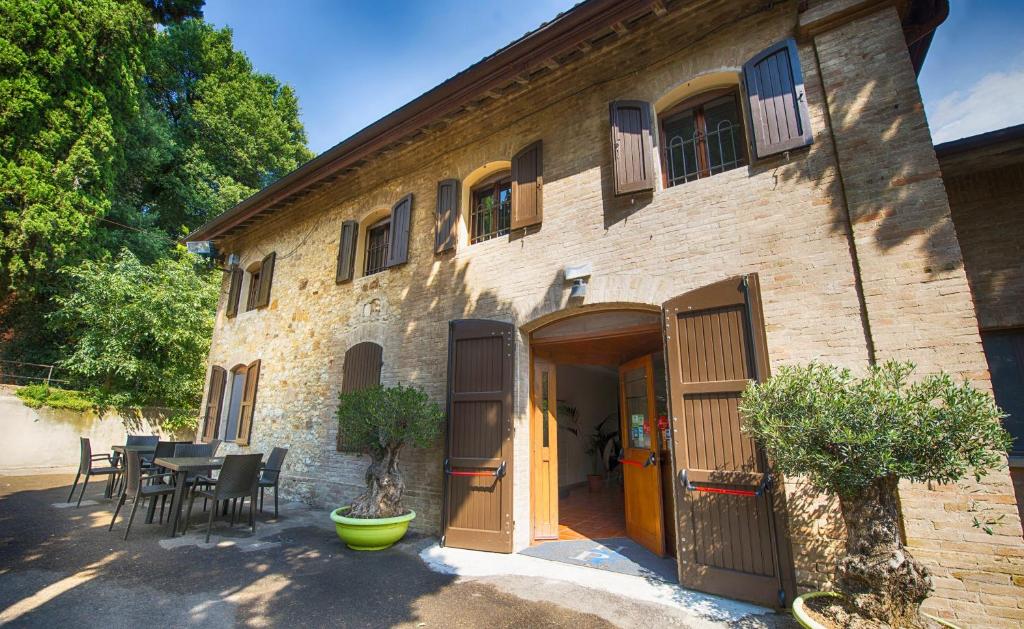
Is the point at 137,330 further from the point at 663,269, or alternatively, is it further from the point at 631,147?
the point at 663,269

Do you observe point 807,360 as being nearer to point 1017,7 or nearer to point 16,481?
point 1017,7

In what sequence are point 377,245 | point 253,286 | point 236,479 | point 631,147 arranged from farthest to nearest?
1. point 253,286
2. point 377,245
3. point 236,479
4. point 631,147

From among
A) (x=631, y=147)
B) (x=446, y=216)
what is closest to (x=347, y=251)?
(x=446, y=216)

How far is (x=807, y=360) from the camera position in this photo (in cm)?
367

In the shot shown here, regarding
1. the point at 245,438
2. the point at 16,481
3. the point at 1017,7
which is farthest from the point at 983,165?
the point at 16,481

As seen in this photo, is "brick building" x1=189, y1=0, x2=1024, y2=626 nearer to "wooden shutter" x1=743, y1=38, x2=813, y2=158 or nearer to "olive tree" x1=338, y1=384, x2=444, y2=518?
"wooden shutter" x1=743, y1=38, x2=813, y2=158

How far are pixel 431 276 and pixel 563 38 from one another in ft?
11.6

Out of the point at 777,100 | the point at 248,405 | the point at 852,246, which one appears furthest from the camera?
the point at 248,405

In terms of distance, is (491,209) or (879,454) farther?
(491,209)

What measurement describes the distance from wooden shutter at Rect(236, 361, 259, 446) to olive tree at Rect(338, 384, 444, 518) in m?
4.89

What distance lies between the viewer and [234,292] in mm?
10570

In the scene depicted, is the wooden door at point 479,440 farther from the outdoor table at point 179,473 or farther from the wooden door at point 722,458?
the outdoor table at point 179,473

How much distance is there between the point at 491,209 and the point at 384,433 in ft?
11.4

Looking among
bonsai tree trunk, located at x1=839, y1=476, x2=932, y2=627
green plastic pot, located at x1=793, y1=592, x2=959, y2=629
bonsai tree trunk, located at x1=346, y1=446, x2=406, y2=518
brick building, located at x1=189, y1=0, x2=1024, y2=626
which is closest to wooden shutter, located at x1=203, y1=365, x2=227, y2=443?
brick building, located at x1=189, y1=0, x2=1024, y2=626
